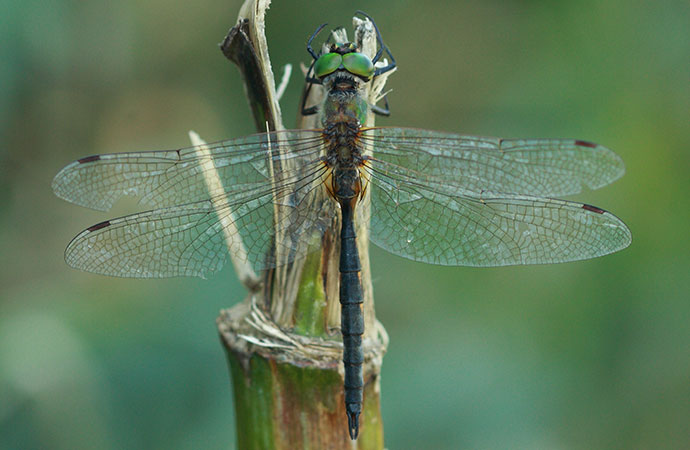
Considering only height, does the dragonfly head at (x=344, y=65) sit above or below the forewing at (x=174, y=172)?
above

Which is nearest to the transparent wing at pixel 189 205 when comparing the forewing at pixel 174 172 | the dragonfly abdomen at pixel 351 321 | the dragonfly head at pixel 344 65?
the forewing at pixel 174 172

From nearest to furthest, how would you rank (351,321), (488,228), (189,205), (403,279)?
(351,321) → (189,205) → (488,228) → (403,279)

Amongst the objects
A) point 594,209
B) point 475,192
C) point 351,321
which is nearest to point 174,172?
point 351,321

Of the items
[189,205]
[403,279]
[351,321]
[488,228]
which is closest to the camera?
[351,321]

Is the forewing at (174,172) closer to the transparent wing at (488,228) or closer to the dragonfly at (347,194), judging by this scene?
the dragonfly at (347,194)

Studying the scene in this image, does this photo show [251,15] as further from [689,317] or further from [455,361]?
[689,317]

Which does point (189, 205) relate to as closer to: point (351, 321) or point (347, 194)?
point (347, 194)

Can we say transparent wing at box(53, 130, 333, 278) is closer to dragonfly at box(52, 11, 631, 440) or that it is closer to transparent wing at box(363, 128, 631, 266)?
dragonfly at box(52, 11, 631, 440)

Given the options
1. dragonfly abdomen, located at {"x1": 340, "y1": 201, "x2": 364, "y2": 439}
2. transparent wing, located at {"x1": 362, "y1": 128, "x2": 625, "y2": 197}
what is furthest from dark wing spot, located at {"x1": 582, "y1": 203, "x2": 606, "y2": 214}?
dragonfly abdomen, located at {"x1": 340, "y1": 201, "x2": 364, "y2": 439}

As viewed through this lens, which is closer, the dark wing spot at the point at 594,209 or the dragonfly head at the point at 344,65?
the dark wing spot at the point at 594,209
